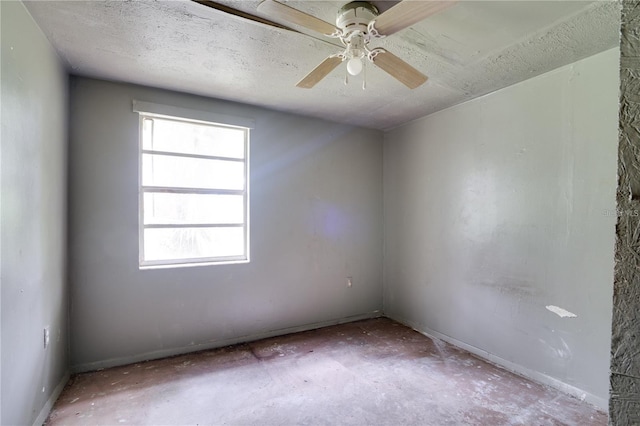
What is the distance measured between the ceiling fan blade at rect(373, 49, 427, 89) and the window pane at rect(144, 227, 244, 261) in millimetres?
2242

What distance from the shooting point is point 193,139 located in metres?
3.15

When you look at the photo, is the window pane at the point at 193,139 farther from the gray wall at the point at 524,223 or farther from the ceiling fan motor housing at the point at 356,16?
the gray wall at the point at 524,223

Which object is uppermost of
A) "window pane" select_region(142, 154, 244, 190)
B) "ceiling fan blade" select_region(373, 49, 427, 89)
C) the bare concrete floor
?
"ceiling fan blade" select_region(373, 49, 427, 89)

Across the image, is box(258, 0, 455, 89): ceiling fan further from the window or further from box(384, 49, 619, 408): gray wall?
the window

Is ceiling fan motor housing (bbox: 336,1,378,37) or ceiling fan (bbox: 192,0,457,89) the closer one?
ceiling fan (bbox: 192,0,457,89)

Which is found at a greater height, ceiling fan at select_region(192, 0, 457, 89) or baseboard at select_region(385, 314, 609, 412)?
ceiling fan at select_region(192, 0, 457, 89)

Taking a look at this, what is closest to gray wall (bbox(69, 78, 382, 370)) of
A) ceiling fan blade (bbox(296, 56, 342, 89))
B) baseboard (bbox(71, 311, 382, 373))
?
baseboard (bbox(71, 311, 382, 373))

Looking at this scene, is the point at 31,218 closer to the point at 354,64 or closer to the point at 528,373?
the point at 354,64

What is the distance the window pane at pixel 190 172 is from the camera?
116 inches

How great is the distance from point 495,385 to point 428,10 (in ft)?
8.93

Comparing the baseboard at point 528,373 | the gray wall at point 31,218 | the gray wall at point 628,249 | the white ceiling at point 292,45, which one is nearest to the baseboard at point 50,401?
the gray wall at point 31,218

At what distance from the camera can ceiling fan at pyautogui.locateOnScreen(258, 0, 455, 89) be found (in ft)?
4.50

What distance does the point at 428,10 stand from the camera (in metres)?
1.36

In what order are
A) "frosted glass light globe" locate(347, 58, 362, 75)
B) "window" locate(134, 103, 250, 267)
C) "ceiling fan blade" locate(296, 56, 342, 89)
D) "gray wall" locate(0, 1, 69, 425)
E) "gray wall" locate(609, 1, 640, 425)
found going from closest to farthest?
"gray wall" locate(609, 1, 640, 425)
"gray wall" locate(0, 1, 69, 425)
"frosted glass light globe" locate(347, 58, 362, 75)
"ceiling fan blade" locate(296, 56, 342, 89)
"window" locate(134, 103, 250, 267)
